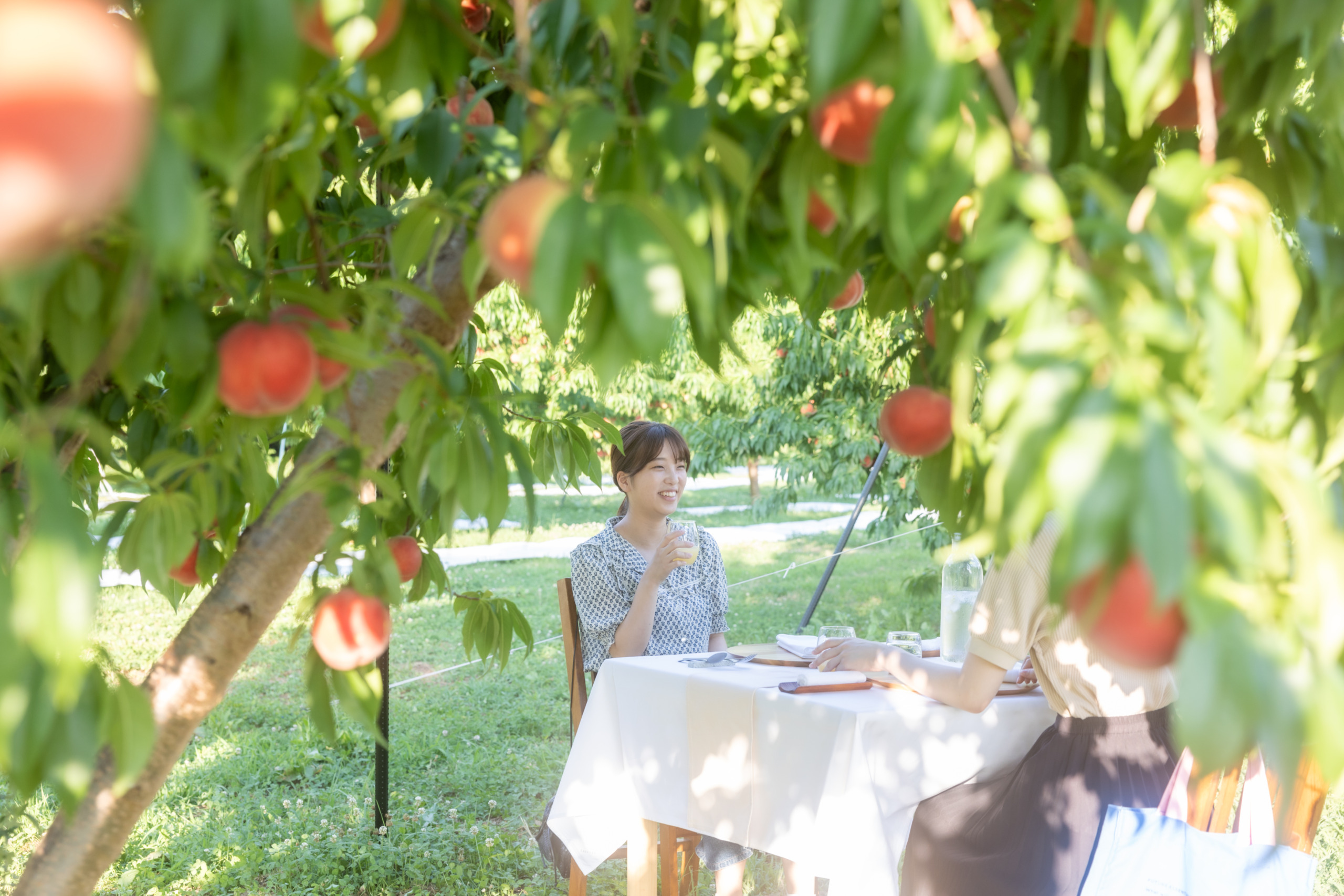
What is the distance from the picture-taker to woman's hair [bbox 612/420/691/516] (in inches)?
126

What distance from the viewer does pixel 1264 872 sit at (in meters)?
1.92

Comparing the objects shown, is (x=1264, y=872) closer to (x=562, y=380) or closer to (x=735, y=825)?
(x=735, y=825)

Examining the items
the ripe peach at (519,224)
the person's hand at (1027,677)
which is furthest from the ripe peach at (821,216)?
the person's hand at (1027,677)

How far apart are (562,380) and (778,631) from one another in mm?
2736

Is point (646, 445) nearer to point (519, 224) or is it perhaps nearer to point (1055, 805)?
point (1055, 805)

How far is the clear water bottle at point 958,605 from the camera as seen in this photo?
2.85 meters

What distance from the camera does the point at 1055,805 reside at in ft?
7.00

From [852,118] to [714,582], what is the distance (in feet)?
9.08

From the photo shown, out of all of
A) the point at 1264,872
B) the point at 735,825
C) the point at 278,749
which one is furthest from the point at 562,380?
the point at 1264,872

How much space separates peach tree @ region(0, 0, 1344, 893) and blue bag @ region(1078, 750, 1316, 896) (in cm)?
135

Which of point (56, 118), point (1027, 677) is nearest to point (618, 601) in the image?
point (1027, 677)

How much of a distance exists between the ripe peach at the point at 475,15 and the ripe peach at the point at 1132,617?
0.89 metres

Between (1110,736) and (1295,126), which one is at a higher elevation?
(1295,126)

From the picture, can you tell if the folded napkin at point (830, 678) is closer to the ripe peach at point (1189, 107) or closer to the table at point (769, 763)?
the table at point (769, 763)
